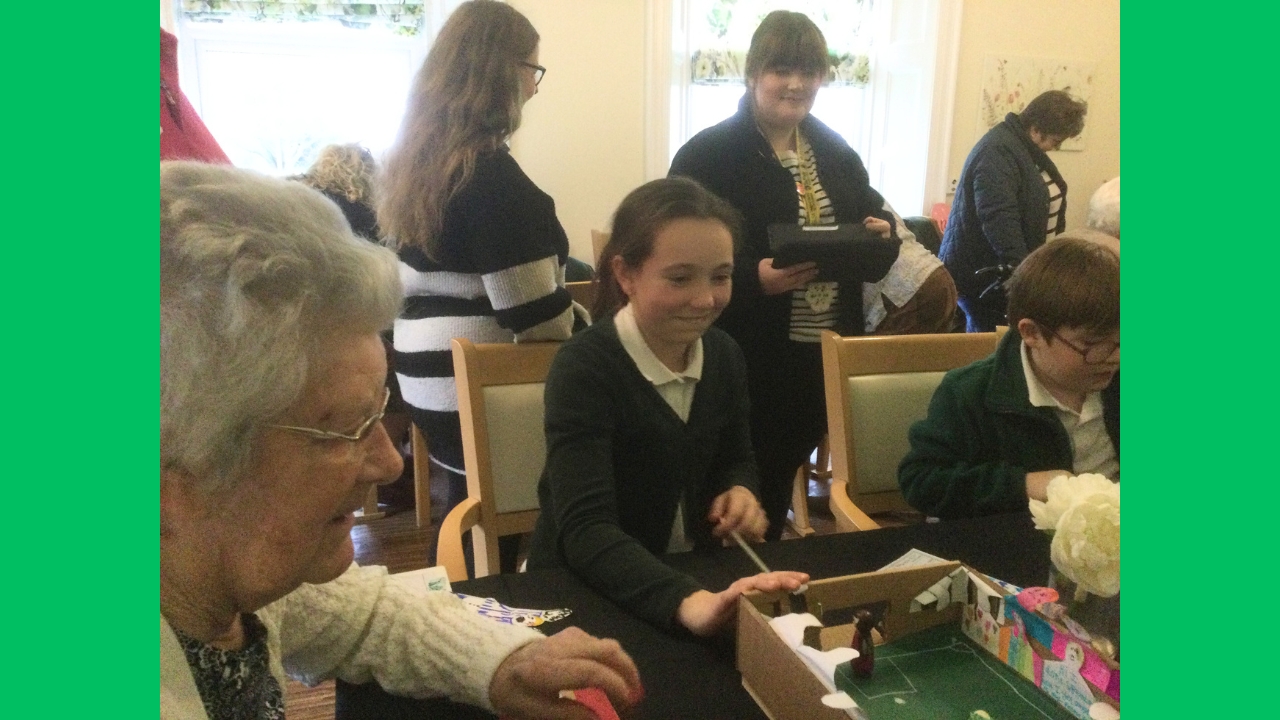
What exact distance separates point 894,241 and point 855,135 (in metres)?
3.01

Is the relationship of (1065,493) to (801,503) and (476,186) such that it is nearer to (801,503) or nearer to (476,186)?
(476,186)

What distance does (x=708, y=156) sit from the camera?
6.63 feet

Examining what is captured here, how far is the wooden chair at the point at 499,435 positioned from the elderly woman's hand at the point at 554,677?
0.64 meters

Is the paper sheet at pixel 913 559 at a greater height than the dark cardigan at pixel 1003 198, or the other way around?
the dark cardigan at pixel 1003 198

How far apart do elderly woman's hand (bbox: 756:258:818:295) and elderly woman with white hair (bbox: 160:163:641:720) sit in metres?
1.24

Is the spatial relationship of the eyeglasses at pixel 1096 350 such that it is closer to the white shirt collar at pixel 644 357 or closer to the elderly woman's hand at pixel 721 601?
the white shirt collar at pixel 644 357

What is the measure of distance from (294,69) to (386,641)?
12.6 ft

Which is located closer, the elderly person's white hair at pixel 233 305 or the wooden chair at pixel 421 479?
the elderly person's white hair at pixel 233 305

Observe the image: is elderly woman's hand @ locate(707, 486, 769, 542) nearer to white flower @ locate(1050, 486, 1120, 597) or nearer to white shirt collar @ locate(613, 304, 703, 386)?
white shirt collar @ locate(613, 304, 703, 386)

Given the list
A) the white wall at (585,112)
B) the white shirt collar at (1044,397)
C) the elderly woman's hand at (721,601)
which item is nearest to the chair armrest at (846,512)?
the white shirt collar at (1044,397)

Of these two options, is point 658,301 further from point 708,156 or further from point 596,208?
point 596,208

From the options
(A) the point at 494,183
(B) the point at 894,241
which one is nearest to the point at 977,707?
(A) the point at 494,183

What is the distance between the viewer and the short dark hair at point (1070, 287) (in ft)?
4.07

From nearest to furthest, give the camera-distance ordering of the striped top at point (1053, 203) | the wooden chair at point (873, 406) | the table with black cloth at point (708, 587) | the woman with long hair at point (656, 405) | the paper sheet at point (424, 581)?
1. the table with black cloth at point (708, 587)
2. the paper sheet at point (424, 581)
3. the woman with long hair at point (656, 405)
4. the wooden chair at point (873, 406)
5. the striped top at point (1053, 203)
